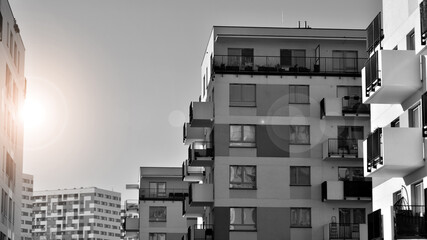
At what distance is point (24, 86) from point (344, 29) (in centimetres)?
2818

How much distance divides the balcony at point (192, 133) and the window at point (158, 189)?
24231mm

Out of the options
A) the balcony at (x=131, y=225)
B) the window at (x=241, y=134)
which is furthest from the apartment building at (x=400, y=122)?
the balcony at (x=131, y=225)

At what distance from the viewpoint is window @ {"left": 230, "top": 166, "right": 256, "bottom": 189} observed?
57250 mm

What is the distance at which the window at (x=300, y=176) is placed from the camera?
189 feet

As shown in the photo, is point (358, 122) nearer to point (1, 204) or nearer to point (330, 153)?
point (330, 153)

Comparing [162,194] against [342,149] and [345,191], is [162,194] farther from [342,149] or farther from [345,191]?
[345,191]

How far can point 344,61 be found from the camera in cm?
6022

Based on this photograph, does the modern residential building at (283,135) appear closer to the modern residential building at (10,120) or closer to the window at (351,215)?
the window at (351,215)

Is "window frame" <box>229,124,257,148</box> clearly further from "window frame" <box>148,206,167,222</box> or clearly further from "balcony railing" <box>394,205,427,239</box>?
"window frame" <box>148,206,167,222</box>

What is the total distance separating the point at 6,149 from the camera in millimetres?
65000

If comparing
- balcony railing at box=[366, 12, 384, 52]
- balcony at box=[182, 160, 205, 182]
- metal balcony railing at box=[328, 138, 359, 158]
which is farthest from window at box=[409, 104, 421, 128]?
balcony at box=[182, 160, 205, 182]

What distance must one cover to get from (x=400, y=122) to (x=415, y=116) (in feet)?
3.17

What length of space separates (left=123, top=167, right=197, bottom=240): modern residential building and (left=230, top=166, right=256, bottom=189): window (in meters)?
31.7

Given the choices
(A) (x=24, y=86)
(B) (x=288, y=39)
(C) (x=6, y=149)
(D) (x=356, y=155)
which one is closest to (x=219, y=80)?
(B) (x=288, y=39)
